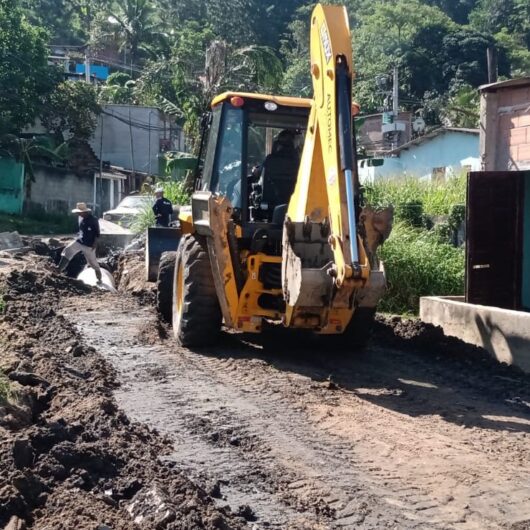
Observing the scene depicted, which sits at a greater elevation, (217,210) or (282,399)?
(217,210)

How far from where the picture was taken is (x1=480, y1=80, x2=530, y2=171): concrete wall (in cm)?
1184

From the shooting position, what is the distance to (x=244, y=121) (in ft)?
34.1

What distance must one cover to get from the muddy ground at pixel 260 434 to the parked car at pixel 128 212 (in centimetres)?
1292

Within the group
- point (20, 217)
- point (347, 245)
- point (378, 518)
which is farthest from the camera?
point (20, 217)

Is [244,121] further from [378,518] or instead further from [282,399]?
[378,518]

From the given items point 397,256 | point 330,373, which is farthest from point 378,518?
point 397,256

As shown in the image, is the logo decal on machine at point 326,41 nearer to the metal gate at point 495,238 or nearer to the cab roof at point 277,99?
the cab roof at point 277,99

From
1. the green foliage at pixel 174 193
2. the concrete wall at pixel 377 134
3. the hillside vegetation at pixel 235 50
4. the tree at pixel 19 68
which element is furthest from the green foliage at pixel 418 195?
the concrete wall at pixel 377 134

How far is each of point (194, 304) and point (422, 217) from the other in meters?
9.16

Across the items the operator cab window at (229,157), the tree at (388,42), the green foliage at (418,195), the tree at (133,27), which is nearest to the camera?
the operator cab window at (229,157)

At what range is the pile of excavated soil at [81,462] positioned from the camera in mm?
4656

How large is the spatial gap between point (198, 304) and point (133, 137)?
3768 centimetres

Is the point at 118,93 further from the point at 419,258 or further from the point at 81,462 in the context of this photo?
the point at 81,462

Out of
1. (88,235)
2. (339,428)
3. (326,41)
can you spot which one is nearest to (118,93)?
(88,235)
